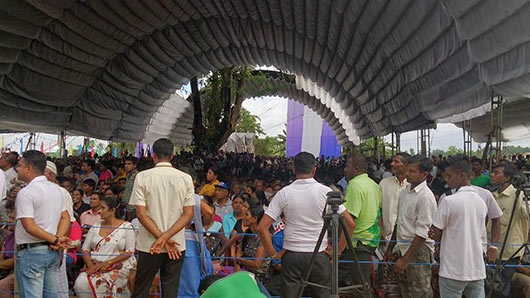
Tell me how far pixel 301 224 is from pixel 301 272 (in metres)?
0.37

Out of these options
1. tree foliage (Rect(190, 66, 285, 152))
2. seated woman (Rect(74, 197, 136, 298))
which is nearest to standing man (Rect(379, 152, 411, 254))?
seated woman (Rect(74, 197, 136, 298))

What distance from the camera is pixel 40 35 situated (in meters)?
13.2

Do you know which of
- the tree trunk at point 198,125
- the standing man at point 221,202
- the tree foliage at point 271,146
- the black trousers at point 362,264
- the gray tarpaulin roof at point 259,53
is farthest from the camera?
the tree foliage at point 271,146

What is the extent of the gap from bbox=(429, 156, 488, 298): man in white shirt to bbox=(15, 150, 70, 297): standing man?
3.12 m

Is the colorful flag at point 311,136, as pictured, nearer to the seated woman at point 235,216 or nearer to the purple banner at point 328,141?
the purple banner at point 328,141

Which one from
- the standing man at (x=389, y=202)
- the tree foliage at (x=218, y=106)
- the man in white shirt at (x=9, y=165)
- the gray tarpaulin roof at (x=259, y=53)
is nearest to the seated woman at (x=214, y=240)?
the standing man at (x=389, y=202)

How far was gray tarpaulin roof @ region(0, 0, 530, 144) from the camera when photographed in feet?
29.4

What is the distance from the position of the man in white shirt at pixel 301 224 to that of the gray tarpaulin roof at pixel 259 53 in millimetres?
4339

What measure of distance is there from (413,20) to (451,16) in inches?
74.8

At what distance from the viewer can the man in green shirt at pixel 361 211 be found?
5141mm

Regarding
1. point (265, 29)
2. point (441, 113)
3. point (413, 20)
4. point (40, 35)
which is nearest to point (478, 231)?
point (413, 20)

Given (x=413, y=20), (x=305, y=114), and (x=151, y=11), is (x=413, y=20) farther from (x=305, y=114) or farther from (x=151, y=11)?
(x=305, y=114)

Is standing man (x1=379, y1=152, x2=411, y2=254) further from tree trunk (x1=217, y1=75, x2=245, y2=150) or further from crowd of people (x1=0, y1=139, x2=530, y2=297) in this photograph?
tree trunk (x1=217, y1=75, x2=245, y2=150)

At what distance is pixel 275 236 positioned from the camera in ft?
19.9
